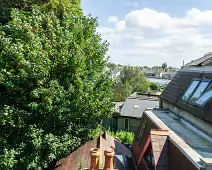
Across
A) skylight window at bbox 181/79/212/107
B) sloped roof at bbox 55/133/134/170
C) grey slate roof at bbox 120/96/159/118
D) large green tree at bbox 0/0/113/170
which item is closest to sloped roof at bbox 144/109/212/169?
skylight window at bbox 181/79/212/107

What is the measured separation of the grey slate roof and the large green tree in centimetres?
1128

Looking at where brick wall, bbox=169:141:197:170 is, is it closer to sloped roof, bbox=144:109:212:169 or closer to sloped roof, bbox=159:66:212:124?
sloped roof, bbox=144:109:212:169

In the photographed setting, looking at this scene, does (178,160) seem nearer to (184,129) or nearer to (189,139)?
(189,139)

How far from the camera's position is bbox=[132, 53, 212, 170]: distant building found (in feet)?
19.2

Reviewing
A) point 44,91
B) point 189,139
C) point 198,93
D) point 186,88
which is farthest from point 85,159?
point 186,88

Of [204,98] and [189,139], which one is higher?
[204,98]

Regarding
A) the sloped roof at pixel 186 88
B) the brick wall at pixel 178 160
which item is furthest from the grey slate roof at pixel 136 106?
the brick wall at pixel 178 160

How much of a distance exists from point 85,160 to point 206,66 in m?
7.08

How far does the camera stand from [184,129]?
26.6 ft

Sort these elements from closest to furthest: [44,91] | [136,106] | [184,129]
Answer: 1. [184,129]
2. [44,91]
3. [136,106]

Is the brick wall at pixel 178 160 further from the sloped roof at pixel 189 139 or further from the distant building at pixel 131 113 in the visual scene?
the distant building at pixel 131 113

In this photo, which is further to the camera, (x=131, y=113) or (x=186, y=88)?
(x=131, y=113)

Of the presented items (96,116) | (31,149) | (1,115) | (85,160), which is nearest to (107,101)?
(96,116)

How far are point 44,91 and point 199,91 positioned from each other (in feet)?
21.2
